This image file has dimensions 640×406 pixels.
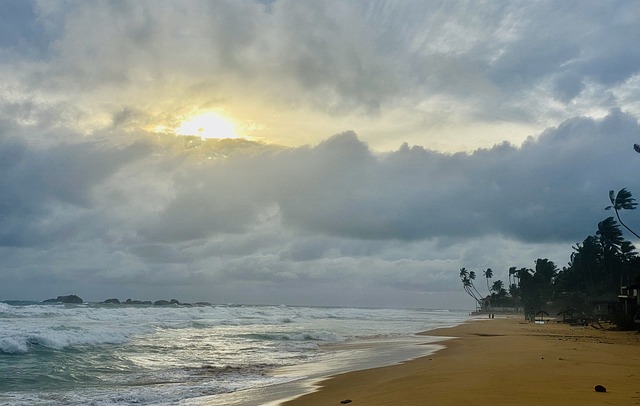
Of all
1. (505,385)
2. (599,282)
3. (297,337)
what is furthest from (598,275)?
(505,385)

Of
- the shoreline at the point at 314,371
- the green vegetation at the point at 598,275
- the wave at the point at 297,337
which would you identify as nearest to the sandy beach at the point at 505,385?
the shoreline at the point at 314,371

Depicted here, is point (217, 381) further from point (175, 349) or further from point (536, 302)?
point (536, 302)

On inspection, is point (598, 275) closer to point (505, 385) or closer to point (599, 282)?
point (599, 282)

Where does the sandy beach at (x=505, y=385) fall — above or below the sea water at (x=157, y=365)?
above

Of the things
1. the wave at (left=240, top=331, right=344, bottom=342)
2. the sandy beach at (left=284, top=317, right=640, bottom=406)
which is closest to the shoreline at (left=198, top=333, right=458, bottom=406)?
the sandy beach at (left=284, top=317, right=640, bottom=406)

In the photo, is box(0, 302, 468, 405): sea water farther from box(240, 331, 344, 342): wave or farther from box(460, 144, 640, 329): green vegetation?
box(460, 144, 640, 329): green vegetation

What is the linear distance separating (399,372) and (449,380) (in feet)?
14.7

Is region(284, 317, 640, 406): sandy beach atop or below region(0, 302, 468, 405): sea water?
atop

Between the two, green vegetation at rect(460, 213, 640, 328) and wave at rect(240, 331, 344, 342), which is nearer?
wave at rect(240, 331, 344, 342)

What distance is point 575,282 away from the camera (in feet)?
229

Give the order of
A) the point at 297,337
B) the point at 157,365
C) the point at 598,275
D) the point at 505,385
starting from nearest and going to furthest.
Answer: the point at 505,385 < the point at 157,365 < the point at 297,337 < the point at 598,275

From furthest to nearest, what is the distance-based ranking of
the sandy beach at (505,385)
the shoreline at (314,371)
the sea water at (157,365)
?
the sea water at (157,365) → the shoreline at (314,371) → the sandy beach at (505,385)

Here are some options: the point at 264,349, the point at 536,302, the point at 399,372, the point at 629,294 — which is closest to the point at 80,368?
the point at 264,349

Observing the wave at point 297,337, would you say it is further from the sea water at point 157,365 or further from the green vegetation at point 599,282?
the green vegetation at point 599,282
